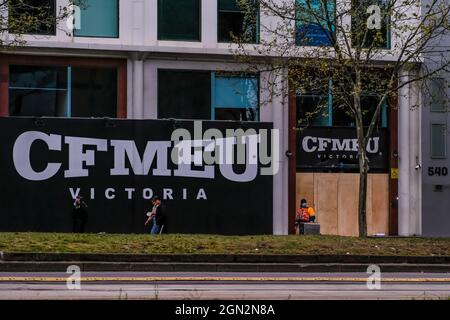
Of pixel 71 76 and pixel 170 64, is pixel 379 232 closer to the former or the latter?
pixel 170 64

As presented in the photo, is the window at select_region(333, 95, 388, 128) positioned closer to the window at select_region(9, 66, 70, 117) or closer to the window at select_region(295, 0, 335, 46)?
the window at select_region(295, 0, 335, 46)

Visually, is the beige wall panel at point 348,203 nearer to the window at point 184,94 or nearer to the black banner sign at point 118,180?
the black banner sign at point 118,180

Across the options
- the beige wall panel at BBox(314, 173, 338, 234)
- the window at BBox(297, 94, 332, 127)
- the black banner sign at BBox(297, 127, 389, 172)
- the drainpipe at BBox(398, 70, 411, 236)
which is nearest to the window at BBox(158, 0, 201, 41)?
the window at BBox(297, 94, 332, 127)

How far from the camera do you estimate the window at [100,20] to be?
3406 centimetres

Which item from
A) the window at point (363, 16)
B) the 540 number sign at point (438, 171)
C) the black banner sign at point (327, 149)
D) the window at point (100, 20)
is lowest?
the 540 number sign at point (438, 171)

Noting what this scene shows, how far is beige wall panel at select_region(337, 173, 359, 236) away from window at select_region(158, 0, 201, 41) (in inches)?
319

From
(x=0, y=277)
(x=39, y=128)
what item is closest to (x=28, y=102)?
(x=39, y=128)

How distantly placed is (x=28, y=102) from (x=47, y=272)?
17169mm

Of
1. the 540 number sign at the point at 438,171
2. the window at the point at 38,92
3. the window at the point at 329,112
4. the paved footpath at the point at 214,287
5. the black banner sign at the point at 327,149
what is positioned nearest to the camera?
the paved footpath at the point at 214,287

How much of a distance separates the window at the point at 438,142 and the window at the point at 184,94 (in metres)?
9.20

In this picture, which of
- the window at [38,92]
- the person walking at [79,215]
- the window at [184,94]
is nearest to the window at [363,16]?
the window at [184,94]

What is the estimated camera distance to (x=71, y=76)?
3400 cm

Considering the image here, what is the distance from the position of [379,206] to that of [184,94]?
904cm

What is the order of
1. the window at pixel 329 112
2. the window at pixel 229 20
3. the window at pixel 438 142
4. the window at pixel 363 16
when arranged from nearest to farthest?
the window at pixel 363 16
the window at pixel 229 20
the window at pixel 329 112
the window at pixel 438 142
